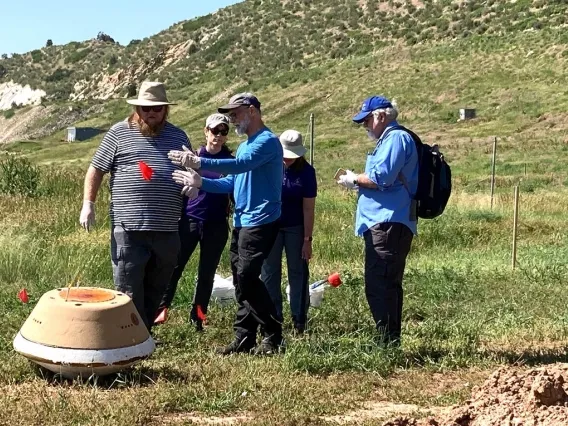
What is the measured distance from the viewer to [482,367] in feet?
17.8

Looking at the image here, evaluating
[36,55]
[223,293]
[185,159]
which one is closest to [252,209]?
[185,159]

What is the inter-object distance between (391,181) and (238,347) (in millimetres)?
1510

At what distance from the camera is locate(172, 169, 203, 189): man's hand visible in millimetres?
5137

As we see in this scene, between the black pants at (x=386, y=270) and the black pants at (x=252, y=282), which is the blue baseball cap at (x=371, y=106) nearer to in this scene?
the black pants at (x=386, y=270)

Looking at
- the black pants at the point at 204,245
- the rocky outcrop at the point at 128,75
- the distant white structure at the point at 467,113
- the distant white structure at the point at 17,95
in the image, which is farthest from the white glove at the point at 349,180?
the distant white structure at the point at 17,95

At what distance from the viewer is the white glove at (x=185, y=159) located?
514cm

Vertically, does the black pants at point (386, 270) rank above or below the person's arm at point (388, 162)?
below

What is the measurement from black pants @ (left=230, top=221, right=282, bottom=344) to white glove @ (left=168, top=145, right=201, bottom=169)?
0.60 metres

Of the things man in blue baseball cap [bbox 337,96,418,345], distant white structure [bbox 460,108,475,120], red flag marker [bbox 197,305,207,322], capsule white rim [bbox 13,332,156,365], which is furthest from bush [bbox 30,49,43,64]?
capsule white rim [bbox 13,332,156,365]

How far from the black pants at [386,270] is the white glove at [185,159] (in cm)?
119

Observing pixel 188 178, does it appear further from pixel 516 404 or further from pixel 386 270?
pixel 516 404

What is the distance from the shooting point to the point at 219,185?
18.7 feet

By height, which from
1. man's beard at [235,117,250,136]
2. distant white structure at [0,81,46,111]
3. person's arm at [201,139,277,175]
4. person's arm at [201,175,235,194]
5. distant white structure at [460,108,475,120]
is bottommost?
distant white structure at [460,108,475,120]

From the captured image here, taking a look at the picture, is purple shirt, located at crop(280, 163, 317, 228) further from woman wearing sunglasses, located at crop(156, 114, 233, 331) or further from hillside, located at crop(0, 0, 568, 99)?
hillside, located at crop(0, 0, 568, 99)
